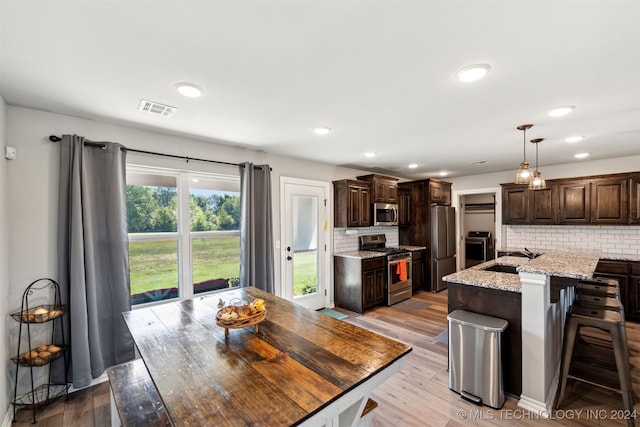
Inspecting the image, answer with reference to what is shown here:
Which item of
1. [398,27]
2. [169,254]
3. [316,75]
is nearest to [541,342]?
[398,27]

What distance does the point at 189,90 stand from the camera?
1.97 meters

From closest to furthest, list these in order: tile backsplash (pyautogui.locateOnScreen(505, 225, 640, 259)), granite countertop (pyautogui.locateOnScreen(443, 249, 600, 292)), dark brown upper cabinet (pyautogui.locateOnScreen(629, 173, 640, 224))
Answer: granite countertop (pyautogui.locateOnScreen(443, 249, 600, 292)) < dark brown upper cabinet (pyautogui.locateOnScreen(629, 173, 640, 224)) < tile backsplash (pyautogui.locateOnScreen(505, 225, 640, 259))

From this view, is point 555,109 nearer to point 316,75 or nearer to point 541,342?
point 541,342

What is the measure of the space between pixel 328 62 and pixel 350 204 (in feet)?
10.1

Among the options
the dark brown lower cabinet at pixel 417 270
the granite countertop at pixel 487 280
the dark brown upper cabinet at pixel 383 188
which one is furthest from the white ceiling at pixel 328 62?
the dark brown lower cabinet at pixel 417 270

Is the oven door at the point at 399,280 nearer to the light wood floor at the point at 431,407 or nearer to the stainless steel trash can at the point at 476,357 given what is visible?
the light wood floor at the point at 431,407

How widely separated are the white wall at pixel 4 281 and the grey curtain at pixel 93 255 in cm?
31

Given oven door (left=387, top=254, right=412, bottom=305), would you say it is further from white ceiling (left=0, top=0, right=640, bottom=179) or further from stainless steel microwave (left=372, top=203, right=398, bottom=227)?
white ceiling (left=0, top=0, right=640, bottom=179)

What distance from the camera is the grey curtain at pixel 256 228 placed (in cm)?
348

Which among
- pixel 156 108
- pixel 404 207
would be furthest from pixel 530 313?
pixel 404 207

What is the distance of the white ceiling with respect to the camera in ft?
4.08

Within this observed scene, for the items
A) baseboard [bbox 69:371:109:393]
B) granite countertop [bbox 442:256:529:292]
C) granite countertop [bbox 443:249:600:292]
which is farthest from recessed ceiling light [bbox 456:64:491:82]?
baseboard [bbox 69:371:109:393]

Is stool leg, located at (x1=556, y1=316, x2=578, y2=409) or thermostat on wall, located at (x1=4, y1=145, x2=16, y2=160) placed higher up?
thermostat on wall, located at (x1=4, y1=145, x2=16, y2=160)

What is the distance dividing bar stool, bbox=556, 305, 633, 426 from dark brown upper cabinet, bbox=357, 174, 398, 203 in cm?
310
